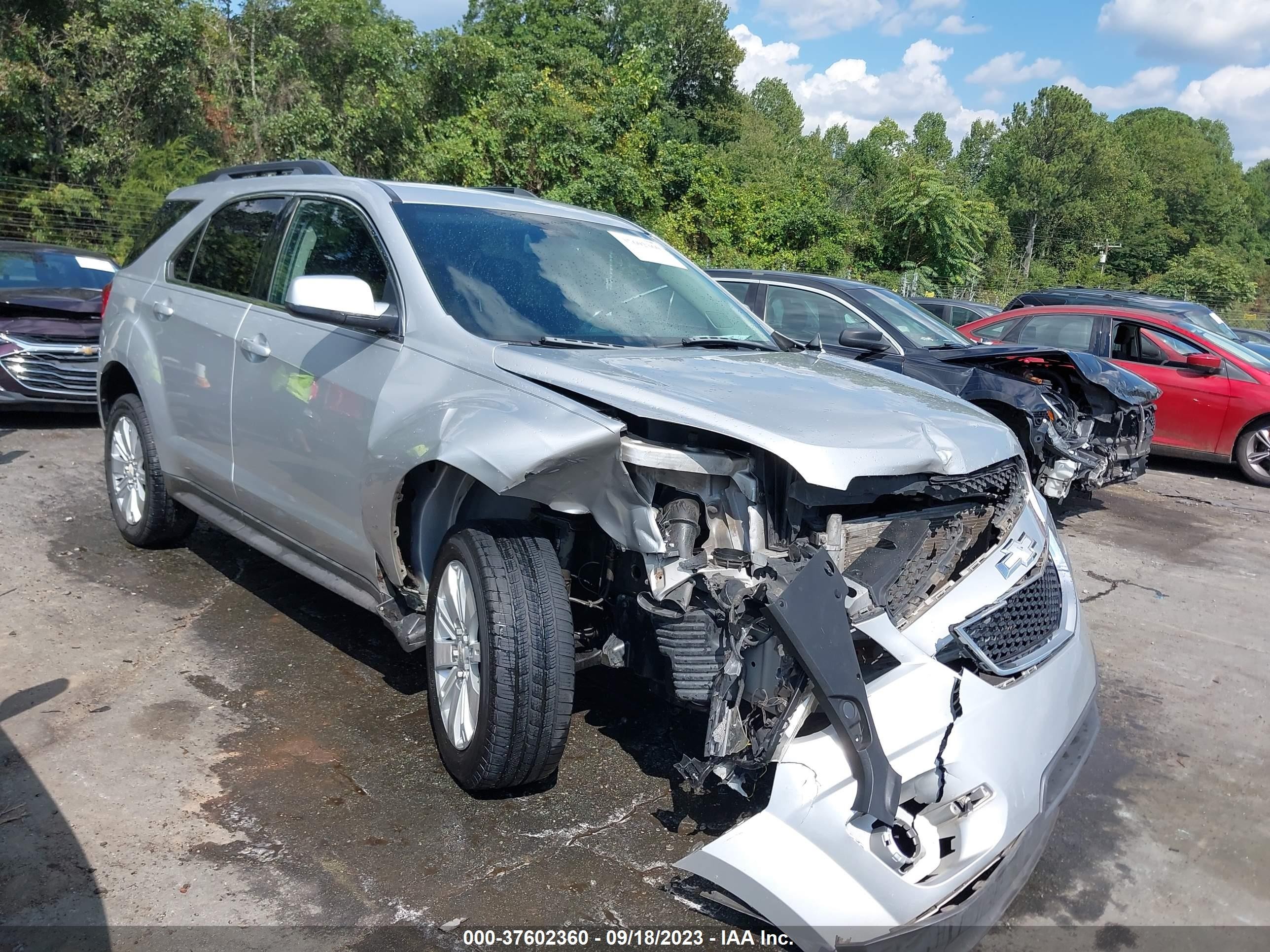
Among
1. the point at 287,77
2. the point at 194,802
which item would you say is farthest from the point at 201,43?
the point at 194,802

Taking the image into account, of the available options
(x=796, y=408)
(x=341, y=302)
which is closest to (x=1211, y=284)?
(x=796, y=408)

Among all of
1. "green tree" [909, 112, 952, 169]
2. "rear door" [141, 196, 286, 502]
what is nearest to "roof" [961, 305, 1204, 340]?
"rear door" [141, 196, 286, 502]

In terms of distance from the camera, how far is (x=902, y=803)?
7.79 feet

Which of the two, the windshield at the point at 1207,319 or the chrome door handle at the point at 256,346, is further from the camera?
the windshield at the point at 1207,319

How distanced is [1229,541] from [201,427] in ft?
23.2

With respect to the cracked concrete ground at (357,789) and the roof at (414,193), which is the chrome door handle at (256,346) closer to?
the roof at (414,193)

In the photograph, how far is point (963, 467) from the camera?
2906 mm

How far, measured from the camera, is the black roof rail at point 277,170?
187 inches

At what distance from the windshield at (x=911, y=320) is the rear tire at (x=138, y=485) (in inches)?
205

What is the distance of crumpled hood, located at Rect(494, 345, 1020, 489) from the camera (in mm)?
2645

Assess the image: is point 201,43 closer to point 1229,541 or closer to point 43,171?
point 43,171

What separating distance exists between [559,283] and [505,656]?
60.2 inches

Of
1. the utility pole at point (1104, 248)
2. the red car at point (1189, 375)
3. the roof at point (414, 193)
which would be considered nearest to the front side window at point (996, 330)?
the red car at point (1189, 375)

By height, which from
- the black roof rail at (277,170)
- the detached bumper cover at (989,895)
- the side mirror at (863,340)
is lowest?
the detached bumper cover at (989,895)
